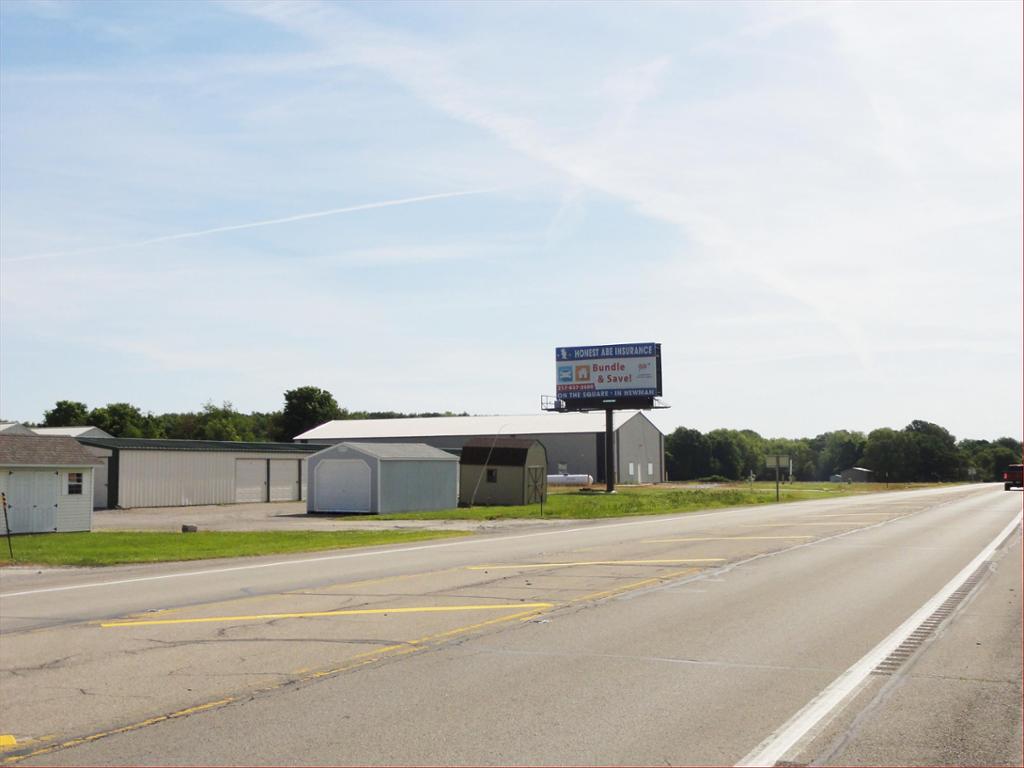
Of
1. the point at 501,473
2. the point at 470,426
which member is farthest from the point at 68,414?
the point at 501,473

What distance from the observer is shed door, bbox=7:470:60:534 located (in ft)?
109

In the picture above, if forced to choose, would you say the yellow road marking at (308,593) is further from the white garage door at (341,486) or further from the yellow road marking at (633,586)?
the white garage door at (341,486)

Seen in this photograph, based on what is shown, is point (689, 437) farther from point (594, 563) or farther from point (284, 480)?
point (594, 563)

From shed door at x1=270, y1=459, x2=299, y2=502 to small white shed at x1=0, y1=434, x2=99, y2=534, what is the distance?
91.1 feet

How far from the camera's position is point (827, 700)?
28.2ft

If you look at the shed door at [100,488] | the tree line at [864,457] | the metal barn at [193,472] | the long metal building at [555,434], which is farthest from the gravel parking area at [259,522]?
the tree line at [864,457]

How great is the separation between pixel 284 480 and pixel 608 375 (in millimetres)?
26997

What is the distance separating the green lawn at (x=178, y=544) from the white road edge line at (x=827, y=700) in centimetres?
1665

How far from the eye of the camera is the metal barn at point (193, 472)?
52.8 m

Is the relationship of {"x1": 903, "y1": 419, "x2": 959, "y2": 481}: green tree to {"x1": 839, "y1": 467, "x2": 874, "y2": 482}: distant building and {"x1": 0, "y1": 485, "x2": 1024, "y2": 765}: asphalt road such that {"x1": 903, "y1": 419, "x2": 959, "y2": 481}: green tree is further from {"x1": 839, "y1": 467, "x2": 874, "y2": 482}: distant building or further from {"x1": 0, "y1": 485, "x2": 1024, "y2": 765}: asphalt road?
{"x1": 0, "y1": 485, "x2": 1024, "y2": 765}: asphalt road

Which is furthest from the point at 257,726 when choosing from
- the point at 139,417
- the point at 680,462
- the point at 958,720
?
the point at 680,462

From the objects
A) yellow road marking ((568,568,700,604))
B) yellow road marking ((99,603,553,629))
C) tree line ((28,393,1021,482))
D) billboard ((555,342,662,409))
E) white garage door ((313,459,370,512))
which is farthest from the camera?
tree line ((28,393,1021,482))

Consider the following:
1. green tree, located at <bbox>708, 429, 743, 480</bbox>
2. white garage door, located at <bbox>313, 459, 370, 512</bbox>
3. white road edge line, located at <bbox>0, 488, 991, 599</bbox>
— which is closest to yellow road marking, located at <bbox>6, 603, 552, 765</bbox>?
white road edge line, located at <bbox>0, 488, 991, 599</bbox>

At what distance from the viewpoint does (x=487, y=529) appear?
35281 mm
